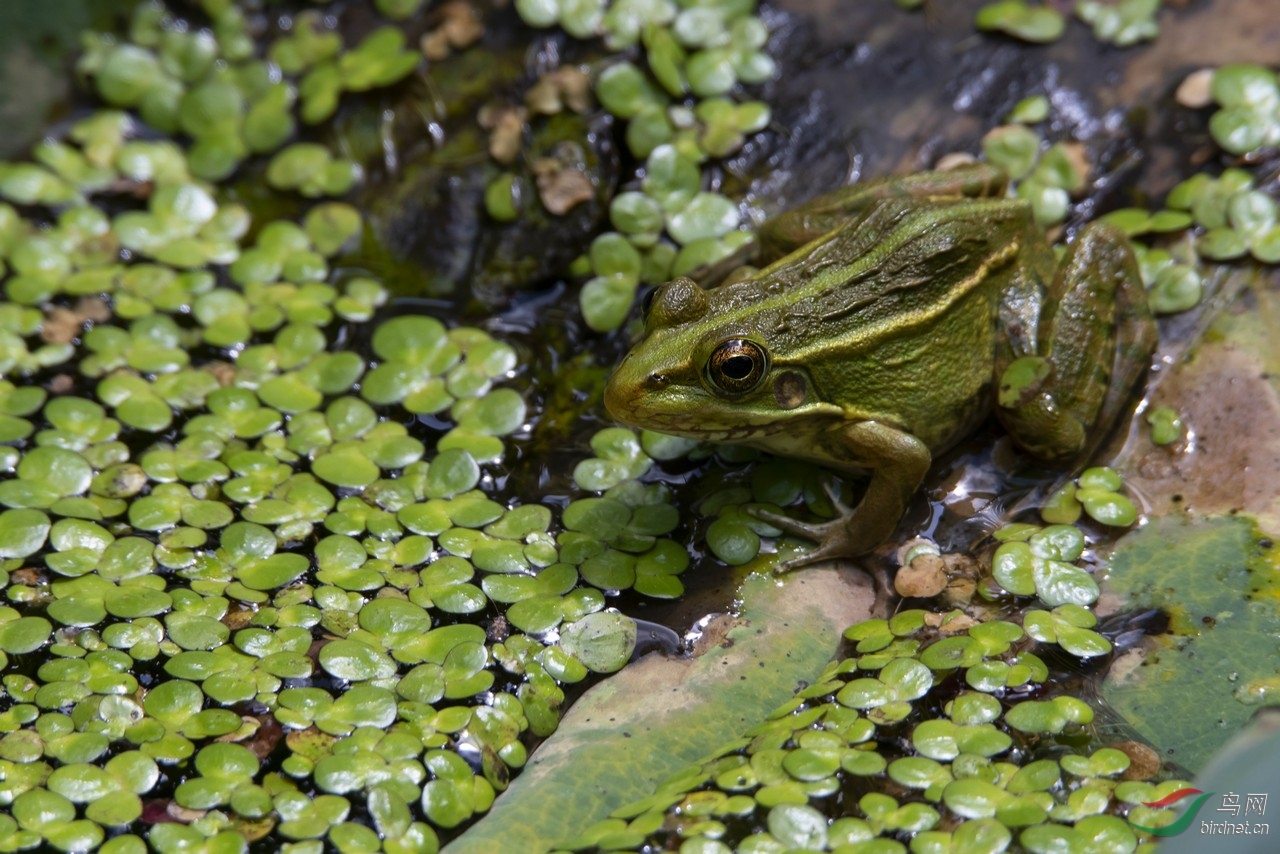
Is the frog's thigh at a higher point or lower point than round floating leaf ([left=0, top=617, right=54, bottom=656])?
higher

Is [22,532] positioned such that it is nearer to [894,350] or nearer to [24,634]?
[24,634]

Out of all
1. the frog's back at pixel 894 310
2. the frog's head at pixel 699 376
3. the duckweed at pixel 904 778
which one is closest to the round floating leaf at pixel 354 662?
the duckweed at pixel 904 778

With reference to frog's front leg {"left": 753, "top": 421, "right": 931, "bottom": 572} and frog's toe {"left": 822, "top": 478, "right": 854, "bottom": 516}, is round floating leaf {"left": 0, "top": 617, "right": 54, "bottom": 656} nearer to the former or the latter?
frog's front leg {"left": 753, "top": 421, "right": 931, "bottom": 572}

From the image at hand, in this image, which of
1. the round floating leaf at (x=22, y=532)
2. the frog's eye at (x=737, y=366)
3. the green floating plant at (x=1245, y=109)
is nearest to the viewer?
the frog's eye at (x=737, y=366)

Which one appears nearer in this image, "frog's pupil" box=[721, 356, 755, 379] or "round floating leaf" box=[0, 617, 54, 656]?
"round floating leaf" box=[0, 617, 54, 656]

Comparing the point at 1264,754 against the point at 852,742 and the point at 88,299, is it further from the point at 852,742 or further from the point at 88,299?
the point at 88,299

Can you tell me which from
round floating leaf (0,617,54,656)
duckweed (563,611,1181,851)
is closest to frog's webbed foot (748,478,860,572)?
duckweed (563,611,1181,851)

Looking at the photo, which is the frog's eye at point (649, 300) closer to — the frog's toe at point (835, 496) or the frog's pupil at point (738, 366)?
the frog's pupil at point (738, 366)
